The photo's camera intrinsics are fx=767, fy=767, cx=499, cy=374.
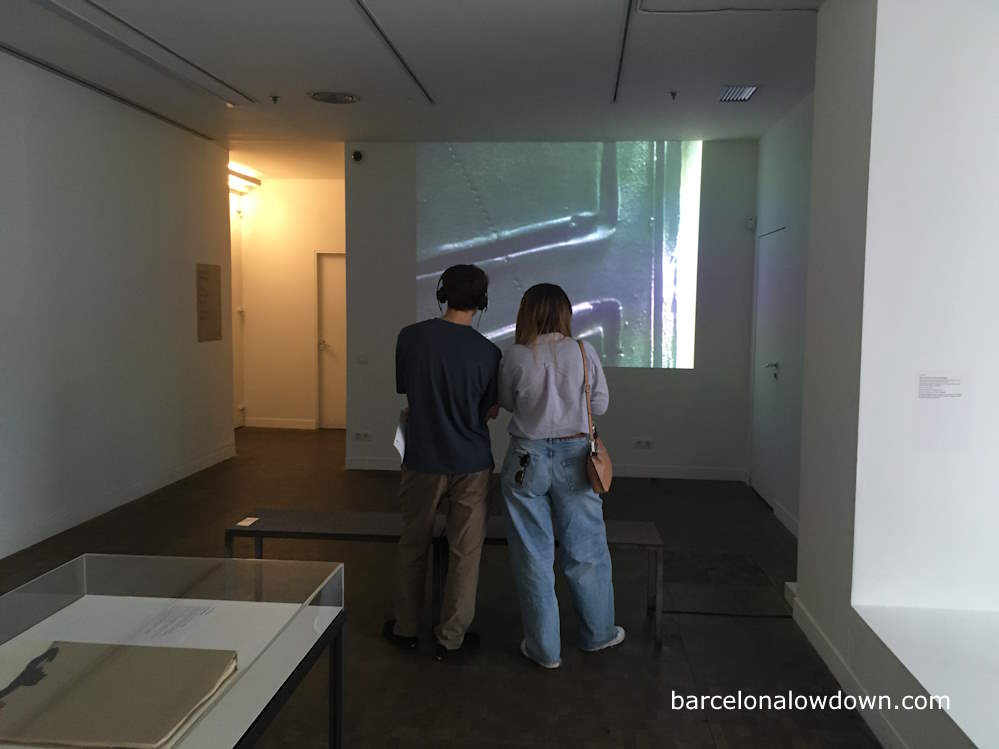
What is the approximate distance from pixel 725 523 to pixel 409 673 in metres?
2.92

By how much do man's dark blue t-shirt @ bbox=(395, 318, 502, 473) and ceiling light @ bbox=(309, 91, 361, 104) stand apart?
278cm

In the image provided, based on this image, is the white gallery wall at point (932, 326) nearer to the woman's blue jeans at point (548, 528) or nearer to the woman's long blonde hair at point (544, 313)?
the woman's blue jeans at point (548, 528)

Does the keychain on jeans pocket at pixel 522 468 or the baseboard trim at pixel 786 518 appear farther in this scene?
the baseboard trim at pixel 786 518

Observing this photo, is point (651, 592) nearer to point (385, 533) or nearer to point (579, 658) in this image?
point (579, 658)

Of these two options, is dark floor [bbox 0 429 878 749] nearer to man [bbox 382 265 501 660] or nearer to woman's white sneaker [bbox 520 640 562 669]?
woman's white sneaker [bbox 520 640 562 669]

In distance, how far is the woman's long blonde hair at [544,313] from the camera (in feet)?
9.66

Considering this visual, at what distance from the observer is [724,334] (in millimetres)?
6469

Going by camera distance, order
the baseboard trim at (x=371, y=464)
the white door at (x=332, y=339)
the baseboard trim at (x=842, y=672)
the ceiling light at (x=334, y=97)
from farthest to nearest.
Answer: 1. the white door at (x=332, y=339)
2. the baseboard trim at (x=371, y=464)
3. the ceiling light at (x=334, y=97)
4. the baseboard trim at (x=842, y=672)

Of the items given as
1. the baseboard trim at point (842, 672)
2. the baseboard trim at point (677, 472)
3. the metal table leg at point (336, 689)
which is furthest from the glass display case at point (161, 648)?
the baseboard trim at point (677, 472)

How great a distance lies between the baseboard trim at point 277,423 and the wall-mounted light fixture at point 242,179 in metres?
2.67

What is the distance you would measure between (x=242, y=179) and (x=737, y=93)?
18.6ft

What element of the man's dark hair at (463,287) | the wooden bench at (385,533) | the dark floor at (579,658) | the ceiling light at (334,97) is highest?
the ceiling light at (334,97)

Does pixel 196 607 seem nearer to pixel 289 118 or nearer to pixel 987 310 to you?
pixel 987 310

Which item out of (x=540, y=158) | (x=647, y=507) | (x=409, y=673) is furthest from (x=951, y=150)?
(x=540, y=158)
